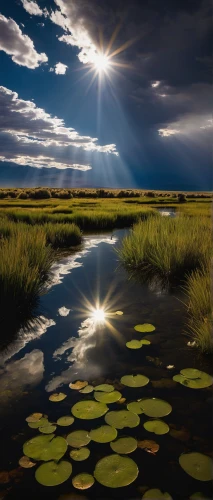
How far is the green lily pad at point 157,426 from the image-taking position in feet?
10.6

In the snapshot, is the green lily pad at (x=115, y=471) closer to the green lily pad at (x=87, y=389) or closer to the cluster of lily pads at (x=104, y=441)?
the cluster of lily pads at (x=104, y=441)

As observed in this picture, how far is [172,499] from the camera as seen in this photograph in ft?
8.45

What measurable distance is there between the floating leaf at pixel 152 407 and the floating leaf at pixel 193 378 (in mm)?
503

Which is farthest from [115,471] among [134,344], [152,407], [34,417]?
[134,344]

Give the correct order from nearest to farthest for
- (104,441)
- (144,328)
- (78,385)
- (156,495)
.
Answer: (156,495), (104,441), (78,385), (144,328)

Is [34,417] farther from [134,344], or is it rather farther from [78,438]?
[134,344]

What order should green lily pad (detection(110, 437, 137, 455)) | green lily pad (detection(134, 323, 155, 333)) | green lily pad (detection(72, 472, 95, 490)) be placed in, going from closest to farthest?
green lily pad (detection(72, 472, 95, 490)) < green lily pad (detection(110, 437, 137, 455)) < green lily pad (detection(134, 323, 155, 333))

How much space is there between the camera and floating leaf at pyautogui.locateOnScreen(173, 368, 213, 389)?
13.2ft

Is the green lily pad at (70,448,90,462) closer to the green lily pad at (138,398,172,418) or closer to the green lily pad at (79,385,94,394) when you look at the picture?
the green lily pad at (138,398,172,418)

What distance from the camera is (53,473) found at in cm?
280

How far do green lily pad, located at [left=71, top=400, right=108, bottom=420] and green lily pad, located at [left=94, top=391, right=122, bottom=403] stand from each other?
7 cm

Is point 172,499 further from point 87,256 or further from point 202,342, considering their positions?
point 87,256

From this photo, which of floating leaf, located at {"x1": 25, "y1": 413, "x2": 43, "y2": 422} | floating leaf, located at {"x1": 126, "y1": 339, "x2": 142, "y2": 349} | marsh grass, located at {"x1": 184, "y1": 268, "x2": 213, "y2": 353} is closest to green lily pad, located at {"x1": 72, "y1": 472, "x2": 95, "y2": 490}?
floating leaf, located at {"x1": 25, "y1": 413, "x2": 43, "y2": 422}

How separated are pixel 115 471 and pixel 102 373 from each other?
157cm
